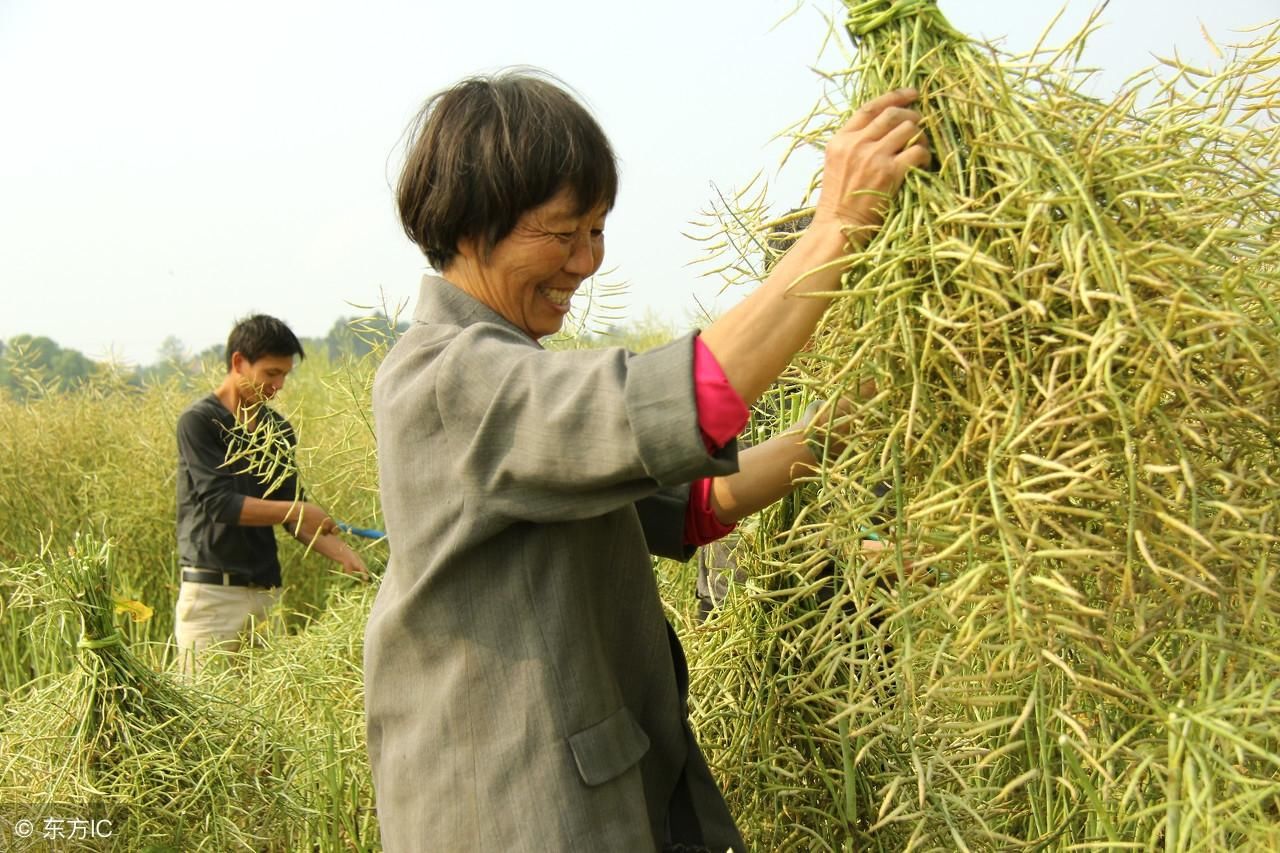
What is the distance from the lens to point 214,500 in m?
4.38

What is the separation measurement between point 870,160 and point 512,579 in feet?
2.06

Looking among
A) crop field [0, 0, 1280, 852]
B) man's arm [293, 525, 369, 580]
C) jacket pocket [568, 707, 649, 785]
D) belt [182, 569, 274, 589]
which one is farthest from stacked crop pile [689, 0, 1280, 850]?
belt [182, 569, 274, 589]

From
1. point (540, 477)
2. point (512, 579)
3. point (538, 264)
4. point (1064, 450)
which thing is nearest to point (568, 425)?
point (540, 477)

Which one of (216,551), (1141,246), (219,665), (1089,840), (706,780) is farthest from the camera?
(216,551)

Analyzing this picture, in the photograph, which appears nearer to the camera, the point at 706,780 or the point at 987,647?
the point at 987,647

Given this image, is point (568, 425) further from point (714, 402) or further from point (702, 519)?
point (702, 519)

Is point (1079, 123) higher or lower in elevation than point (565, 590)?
higher

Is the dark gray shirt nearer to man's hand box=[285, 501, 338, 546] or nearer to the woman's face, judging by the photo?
man's hand box=[285, 501, 338, 546]

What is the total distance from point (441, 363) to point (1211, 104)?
94cm

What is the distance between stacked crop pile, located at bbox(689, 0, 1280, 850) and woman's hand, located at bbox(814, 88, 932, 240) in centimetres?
2

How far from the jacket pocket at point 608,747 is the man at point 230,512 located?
114 inches

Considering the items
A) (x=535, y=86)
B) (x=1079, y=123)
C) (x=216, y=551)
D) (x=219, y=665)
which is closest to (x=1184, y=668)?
(x=1079, y=123)

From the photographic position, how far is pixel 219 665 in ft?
12.1

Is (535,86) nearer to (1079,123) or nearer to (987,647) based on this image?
(1079,123)
